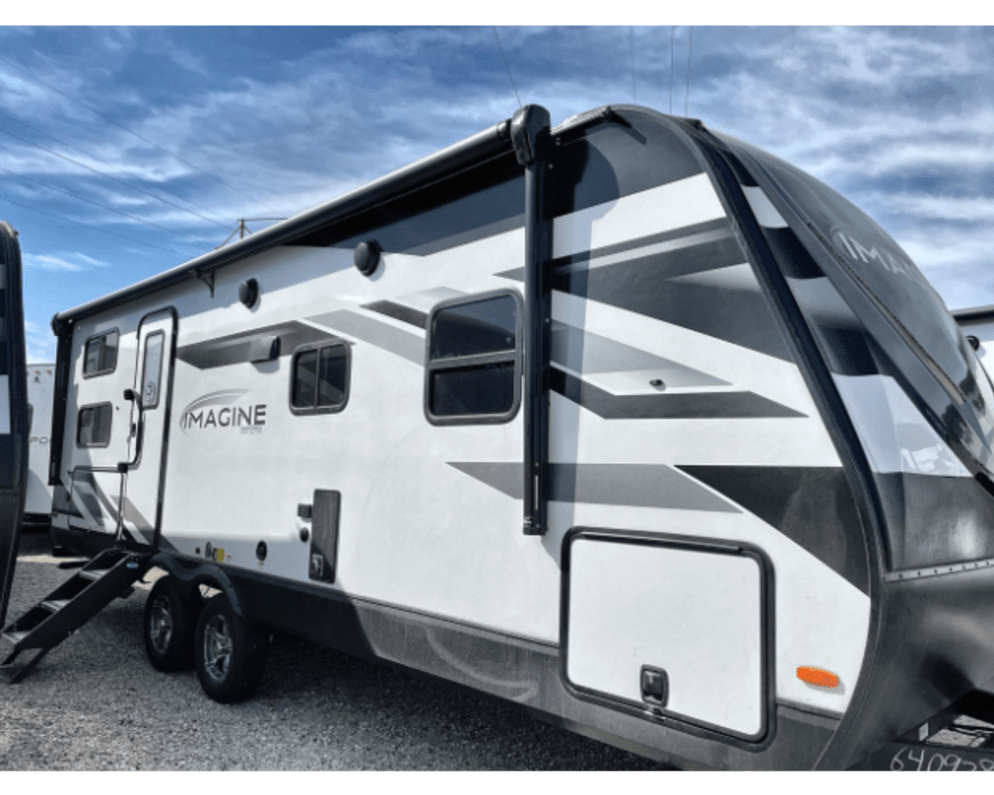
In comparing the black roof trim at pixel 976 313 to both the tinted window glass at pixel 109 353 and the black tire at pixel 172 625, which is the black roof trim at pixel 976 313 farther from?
the tinted window glass at pixel 109 353

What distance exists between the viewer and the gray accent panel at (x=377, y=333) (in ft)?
13.0

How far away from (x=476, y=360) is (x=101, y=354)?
493cm

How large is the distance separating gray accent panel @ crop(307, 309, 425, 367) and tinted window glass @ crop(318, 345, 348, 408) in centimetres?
13

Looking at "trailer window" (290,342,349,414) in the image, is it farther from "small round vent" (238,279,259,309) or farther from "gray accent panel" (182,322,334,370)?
"small round vent" (238,279,259,309)

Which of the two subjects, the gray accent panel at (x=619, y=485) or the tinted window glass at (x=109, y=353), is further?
the tinted window glass at (x=109, y=353)

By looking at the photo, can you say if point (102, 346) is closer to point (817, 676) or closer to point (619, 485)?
point (619, 485)

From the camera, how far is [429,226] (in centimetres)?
399

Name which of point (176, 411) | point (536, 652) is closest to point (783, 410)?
point (536, 652)

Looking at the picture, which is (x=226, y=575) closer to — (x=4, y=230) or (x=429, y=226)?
(x=429, y=226)

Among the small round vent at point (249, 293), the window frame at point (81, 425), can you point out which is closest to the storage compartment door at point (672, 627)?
the small round vent at point (249, 293)

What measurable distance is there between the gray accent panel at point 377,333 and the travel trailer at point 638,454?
0.06 ft

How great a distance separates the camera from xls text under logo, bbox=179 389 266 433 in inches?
199

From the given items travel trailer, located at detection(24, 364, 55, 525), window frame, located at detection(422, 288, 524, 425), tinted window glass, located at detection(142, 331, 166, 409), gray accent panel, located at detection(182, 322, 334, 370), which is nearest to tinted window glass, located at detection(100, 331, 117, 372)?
tinted window glass, located at detection(142, 331, 166, 409)

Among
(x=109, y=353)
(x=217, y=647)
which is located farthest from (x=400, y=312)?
(x=109, y=353)
